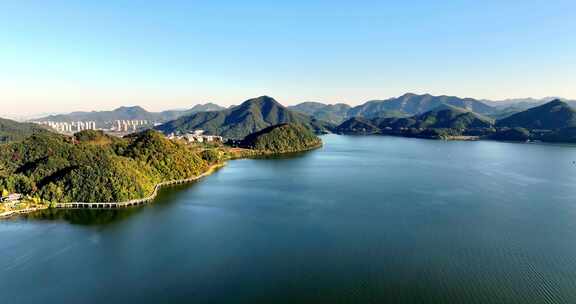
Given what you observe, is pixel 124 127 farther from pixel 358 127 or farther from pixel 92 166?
pixel 92 166

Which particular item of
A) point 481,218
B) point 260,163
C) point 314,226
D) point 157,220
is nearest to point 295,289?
point 314,226

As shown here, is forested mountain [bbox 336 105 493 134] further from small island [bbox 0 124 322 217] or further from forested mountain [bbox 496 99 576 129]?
small island [bbox 0 124 322 217]

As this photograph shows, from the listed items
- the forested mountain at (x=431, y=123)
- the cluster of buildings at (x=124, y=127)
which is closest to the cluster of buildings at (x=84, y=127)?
the cluster of buildings at (x=124, y=127)

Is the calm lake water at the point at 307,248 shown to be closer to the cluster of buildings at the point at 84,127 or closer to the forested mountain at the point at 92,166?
the forested mountain at the point at 92,166

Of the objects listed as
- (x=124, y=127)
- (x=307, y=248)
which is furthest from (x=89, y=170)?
(x=124, y=127)

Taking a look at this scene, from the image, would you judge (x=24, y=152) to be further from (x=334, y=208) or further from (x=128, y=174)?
(x=334, y=208)

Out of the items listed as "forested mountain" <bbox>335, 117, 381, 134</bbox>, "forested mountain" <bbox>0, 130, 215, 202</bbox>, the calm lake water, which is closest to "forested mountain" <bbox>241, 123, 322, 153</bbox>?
"forested mountain" <bbox>0, 130, 215, 202</bbox>
